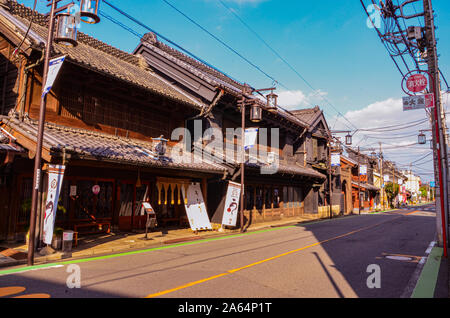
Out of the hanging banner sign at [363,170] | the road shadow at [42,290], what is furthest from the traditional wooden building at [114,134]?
the hanging banner sign at [363,170]

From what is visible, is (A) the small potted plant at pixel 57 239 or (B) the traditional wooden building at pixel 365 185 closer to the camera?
(A) the small potted plant at pixel 57 239

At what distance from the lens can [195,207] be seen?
16.8 meters

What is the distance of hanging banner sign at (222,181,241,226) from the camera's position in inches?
683

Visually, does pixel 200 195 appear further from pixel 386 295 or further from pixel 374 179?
pixel 374 179

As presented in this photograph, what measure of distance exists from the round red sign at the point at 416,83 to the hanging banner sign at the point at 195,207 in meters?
10.9

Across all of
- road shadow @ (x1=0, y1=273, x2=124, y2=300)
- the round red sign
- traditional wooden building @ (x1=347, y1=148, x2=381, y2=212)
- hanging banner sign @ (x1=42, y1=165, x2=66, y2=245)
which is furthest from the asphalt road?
traditional wooden building @ (x1=347, y1=148, x2=381, y2=212)

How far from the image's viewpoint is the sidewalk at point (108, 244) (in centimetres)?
924

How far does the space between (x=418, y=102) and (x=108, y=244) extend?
1246cm

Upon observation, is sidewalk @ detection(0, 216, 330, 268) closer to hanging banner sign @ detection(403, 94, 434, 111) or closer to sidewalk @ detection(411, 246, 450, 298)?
sidewalk @ detection(411, 246, 450, 298)

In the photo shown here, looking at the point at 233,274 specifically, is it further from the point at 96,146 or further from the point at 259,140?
the point at 259,140

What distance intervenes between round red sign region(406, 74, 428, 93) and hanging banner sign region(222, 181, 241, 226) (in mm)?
9762

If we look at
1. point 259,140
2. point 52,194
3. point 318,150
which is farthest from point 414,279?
point 318,150

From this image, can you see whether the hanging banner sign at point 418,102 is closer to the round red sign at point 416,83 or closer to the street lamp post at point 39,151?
the round red sign at point 416,83
